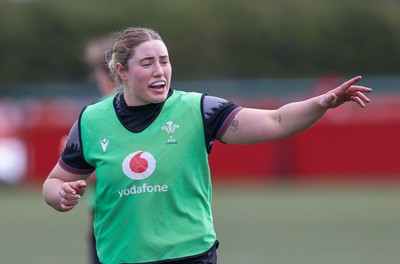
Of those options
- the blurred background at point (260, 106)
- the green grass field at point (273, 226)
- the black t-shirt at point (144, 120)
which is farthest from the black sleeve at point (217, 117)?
the green grass field at point (273, 226)

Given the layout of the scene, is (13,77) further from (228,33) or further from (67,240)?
(67,240)

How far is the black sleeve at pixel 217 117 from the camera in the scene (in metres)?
4.56

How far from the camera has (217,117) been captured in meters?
4.58

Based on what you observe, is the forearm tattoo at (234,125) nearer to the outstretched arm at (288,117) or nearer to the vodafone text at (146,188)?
the outstretched arm at (288,117)

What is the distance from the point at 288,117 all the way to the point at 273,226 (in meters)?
8.10

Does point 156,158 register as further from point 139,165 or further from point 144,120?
point 144,120

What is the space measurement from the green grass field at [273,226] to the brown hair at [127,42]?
480cm

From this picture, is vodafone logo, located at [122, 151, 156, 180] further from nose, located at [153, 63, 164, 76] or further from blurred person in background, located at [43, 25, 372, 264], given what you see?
nose, located at [153, 63, 164, 76]

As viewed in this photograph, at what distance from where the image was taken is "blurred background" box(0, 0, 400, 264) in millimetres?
11367

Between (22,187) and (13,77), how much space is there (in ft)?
56.4

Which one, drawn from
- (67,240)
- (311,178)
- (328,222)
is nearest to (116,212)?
(67,240)

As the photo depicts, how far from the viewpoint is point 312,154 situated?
58.1 feet

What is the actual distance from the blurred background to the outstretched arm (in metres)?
3.18

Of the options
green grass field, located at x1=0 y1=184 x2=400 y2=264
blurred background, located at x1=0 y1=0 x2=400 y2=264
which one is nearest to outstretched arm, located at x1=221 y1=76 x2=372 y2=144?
blurred background, located at x1=0 y1=0 x2=400 y2=264
